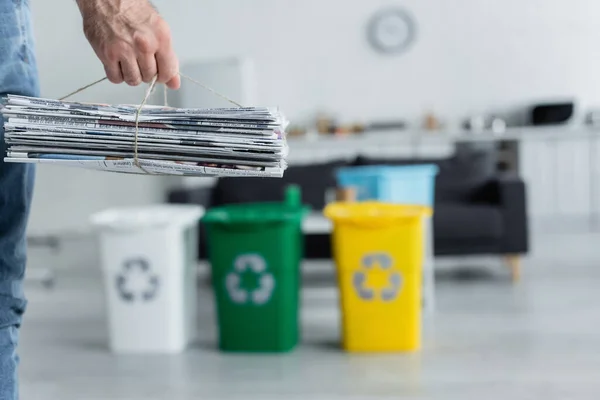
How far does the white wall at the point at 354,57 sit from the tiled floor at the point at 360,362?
10.3 ft

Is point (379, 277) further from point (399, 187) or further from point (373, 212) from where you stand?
point (399, 187)

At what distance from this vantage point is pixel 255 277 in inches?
118

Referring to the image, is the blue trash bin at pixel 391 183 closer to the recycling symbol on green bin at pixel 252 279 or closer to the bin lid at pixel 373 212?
the bin lid at pixel 373 212

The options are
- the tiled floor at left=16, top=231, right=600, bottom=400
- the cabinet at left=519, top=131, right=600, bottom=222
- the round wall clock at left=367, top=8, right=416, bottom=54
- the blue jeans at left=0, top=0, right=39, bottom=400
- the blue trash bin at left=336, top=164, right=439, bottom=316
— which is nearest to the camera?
the blue jeans at left=0, top=0, right=39, bottom=400

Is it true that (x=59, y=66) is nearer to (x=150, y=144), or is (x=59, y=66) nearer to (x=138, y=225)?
(x=138, y=225)

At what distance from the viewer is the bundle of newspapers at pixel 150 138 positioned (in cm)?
92

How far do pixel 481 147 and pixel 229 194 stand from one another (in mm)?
2746

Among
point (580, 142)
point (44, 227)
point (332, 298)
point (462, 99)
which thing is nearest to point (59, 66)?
point (44, 227)

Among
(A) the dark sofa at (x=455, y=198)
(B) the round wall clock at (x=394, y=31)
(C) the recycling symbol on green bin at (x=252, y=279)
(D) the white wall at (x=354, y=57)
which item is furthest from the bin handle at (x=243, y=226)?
(B) the round wall clock at (x=394, y=31)

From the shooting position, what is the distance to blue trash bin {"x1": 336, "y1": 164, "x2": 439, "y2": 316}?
3766mm

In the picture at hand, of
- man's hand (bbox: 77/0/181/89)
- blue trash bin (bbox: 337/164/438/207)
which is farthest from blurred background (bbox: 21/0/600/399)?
man's hand (bbox: 77/0/181/89)

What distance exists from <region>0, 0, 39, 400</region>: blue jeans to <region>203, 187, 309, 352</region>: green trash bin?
1.83 metres

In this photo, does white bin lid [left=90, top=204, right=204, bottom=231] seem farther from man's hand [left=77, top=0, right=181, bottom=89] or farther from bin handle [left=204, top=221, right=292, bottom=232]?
man's hand [left=77, top=0, right=181, bottom=89]

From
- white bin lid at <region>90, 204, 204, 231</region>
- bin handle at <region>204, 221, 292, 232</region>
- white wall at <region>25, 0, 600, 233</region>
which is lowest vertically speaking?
bin handle at <region>204, 221, 292, 232</region>
